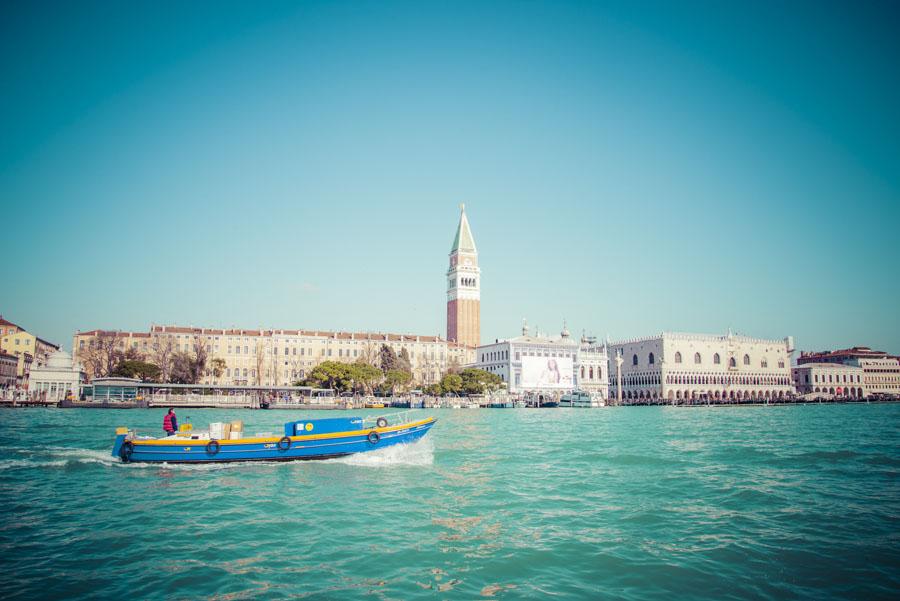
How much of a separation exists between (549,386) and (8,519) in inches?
3311

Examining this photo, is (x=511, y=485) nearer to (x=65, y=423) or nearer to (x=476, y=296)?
(x=65, y=423)

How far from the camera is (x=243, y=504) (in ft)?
48.0

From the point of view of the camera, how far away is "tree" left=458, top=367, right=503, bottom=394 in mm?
78562

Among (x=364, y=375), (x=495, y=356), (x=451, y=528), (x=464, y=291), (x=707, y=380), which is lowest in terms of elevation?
(x=451, y=528)

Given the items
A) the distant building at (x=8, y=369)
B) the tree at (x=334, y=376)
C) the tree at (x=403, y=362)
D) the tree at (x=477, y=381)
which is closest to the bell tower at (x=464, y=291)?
the tree at (x=403, y=362)

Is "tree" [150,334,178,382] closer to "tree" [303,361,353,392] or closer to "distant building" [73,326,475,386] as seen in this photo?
"distant building" [73,326,475,386]

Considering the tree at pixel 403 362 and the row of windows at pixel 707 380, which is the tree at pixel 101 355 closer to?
the tree at pixel 403 362

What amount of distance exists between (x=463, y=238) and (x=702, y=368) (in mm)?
47780

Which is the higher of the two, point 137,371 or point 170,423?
point 137,371

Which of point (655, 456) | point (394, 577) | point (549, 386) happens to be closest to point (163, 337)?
point (549, 386)

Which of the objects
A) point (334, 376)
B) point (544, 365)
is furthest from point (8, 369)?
point (544, 365)

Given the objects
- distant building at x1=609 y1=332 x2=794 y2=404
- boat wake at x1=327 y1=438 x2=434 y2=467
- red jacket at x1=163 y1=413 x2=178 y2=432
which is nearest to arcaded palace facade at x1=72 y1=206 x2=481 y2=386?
distant building at x1=609 y1=332 x2=794 y2=404

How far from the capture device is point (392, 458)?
842 inches

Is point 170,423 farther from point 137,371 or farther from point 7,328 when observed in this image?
point 7,328
